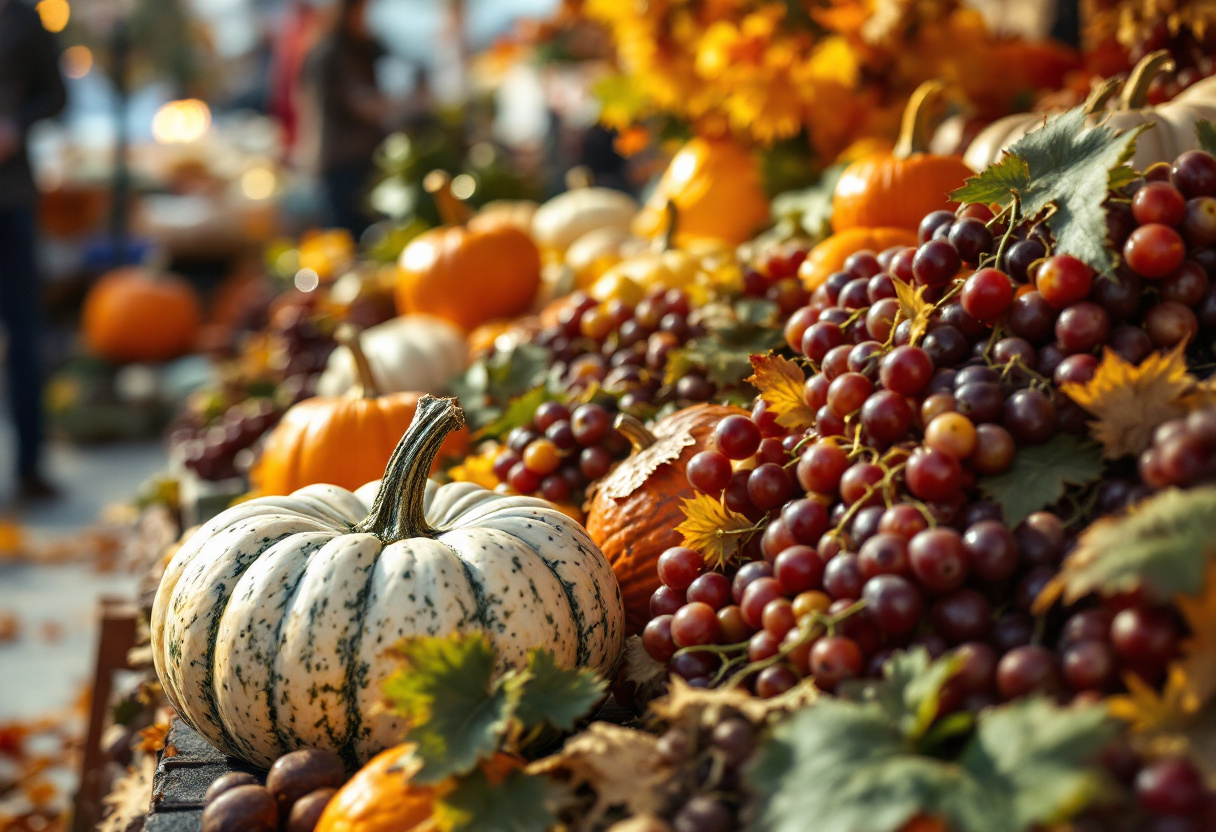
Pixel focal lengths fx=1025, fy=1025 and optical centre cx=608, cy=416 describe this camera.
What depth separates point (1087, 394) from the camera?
97 cm

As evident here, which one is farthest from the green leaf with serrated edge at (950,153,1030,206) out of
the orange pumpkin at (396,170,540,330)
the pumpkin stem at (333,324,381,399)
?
the orange pumpkin at (396,170,540,330)

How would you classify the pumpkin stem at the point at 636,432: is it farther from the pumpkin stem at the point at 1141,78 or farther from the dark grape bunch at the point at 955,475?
the pumpkin stem at the point at 1141,78

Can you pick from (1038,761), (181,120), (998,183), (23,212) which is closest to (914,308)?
(998,183)

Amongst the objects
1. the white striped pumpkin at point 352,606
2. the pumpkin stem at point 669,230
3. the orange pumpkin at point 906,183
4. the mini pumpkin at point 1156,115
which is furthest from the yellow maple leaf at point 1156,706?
the pumpkin stem at point 669,230

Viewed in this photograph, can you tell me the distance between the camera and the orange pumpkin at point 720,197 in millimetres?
2990

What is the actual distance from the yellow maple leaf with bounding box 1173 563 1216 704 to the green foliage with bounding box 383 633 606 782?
0.53 metres

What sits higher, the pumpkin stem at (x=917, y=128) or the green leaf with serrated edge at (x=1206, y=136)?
the pumpkin stem at (x=917, y=128)

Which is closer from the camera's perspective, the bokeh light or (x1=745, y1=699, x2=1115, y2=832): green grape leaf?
(x1=745, y1=699, x2=1115, y2=832): green grape leaf

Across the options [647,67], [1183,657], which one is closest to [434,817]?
[1183,657]

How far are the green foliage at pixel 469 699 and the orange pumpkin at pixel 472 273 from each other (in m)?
2.17

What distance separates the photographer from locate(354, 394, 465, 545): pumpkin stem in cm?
137

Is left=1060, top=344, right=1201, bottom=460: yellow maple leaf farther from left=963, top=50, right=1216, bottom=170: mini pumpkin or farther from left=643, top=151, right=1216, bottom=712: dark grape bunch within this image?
left=963, top=50, right=1216, bottom=170: mini pumpkin

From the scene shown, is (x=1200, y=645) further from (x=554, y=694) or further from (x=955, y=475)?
(x=554, y=694)

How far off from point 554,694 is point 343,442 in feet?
3.93
